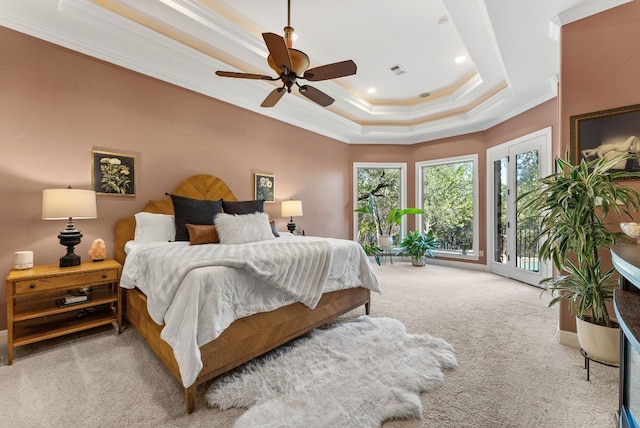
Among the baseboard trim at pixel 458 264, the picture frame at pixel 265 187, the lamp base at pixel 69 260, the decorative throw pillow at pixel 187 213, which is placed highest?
the picture frame at pixel 265 187

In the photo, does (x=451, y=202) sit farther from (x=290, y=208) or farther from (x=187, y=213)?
(x=187, y=213)

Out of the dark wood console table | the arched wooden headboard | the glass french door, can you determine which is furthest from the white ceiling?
the dark wood console table

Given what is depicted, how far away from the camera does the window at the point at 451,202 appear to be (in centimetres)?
545

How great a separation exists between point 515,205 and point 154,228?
5.19 meters

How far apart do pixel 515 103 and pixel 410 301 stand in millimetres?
3461

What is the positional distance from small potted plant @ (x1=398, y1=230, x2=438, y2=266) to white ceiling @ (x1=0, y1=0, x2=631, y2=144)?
252cm

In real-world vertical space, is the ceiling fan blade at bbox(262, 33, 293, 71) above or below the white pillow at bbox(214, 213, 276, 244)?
above

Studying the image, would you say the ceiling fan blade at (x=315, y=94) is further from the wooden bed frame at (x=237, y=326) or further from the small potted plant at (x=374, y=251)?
the small potted plant at (x=374, y=251)

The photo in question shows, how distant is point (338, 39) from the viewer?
10.7 feet

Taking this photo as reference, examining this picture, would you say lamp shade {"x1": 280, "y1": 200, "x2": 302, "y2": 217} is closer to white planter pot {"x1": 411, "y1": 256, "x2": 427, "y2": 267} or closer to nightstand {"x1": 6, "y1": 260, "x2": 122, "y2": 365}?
nightstand {"x1": 6, "y1": 260, "x2": 122, "y2": 365}

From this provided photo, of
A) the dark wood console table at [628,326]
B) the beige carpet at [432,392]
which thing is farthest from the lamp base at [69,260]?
the dark wood console table at [628,326]

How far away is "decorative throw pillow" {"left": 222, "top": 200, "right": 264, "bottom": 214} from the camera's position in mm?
3400

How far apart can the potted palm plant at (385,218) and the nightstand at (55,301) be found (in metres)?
4.29

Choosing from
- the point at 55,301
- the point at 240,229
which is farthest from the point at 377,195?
the point at 55,301
